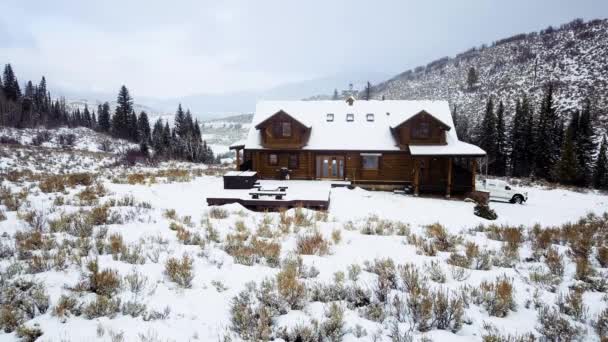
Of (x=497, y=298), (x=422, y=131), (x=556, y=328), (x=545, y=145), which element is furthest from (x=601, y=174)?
(x=556, y=328)

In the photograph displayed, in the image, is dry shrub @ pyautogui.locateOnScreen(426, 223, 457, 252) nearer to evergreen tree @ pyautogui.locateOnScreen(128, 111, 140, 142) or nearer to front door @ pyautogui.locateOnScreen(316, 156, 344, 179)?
front door @ pyautogui.locateOnScreen(316, 156, 344, 179)

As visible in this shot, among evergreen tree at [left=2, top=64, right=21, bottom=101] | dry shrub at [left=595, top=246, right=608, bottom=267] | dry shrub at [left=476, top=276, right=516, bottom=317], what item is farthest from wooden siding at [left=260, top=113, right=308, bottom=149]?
evergreen tree at [left=2, top=64, right=21, bottom=101]

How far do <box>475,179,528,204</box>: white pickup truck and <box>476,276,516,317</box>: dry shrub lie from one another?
58.4ft

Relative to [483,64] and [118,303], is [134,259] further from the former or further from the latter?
[483,64]

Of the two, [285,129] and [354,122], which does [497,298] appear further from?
[354,122]

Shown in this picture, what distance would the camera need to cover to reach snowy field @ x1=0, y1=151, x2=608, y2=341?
4.04 m

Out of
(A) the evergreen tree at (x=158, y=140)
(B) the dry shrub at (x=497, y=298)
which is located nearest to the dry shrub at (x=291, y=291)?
(B) the dry shrub at (x=497, y=298)

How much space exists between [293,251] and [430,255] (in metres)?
3.27

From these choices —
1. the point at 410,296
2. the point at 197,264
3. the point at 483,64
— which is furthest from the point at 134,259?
the point at 483,64

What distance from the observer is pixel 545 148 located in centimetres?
4341

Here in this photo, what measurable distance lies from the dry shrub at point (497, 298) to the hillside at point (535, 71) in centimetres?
7276

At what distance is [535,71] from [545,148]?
167 ft

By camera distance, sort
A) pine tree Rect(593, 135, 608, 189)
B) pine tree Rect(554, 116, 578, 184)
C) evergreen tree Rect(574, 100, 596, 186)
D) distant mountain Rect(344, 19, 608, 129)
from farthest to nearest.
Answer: distant mountain Rect(344, 19, 608, 129), evergreen tree Rect(574, 100, 596, 186), pine tree Rect(593, 135, 608, 189), pine tree Rect(554, 116, 578, 184)

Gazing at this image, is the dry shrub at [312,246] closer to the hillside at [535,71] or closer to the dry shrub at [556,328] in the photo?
the dry shrub at [556,328]
